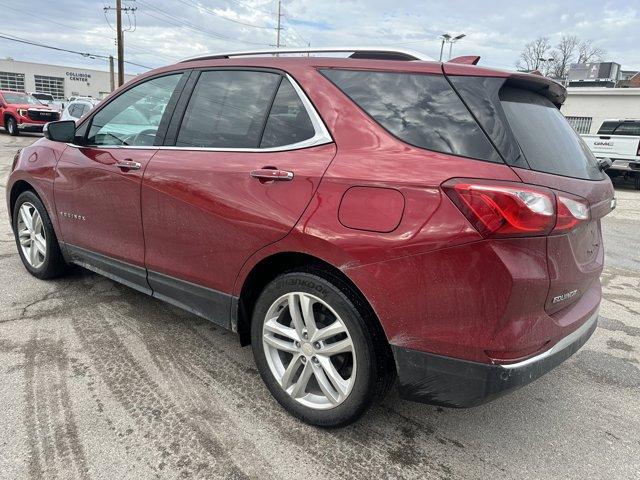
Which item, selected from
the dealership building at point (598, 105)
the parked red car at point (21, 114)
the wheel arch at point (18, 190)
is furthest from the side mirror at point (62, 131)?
the dealership building at point (598, 105)

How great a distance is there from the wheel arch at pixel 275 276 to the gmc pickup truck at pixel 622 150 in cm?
1324

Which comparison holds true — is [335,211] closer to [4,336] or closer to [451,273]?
[451,273]

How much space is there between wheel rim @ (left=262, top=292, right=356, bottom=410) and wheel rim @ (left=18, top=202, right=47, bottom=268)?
2664mm

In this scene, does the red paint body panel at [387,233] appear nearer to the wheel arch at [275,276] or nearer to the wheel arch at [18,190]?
the wheel arch at [275,276]

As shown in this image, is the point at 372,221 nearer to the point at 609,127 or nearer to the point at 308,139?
the point at 308,139

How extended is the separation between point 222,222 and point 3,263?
3.38m

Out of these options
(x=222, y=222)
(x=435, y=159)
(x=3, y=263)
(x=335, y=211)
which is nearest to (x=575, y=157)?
(x=435, y=159)

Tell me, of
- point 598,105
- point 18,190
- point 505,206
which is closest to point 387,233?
point 505,206

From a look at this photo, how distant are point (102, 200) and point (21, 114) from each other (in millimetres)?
20567

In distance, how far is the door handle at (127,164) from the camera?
307cm

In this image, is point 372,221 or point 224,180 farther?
point 224,180

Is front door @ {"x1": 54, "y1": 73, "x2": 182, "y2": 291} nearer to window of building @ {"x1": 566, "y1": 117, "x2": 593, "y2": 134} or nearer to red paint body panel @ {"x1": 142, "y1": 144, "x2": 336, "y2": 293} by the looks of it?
red paint body panel @ {"x1": 142, "y1": 144, "x2": 336, "y2": 293}

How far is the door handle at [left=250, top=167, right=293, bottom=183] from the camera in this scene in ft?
7.71

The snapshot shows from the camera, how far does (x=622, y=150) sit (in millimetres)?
13672
